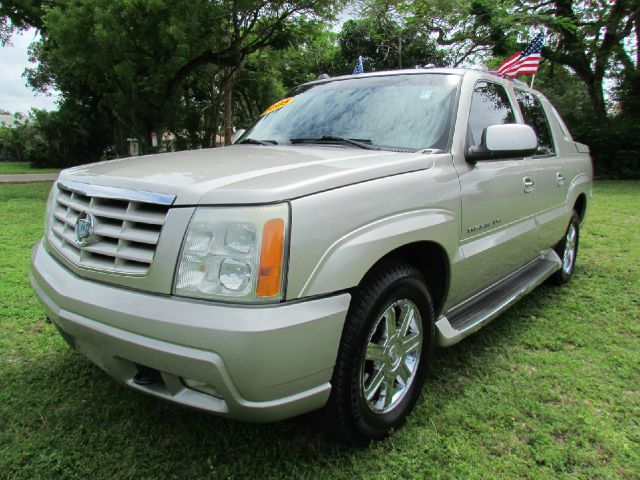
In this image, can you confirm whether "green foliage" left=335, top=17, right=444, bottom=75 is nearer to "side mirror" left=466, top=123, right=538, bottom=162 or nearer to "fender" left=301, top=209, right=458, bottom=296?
"side mirror" left=466, top=123, right=538, bottom=162

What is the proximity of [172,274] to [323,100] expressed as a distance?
190cm

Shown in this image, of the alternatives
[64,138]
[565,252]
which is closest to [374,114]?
[565,252]

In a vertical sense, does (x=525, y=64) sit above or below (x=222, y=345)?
above

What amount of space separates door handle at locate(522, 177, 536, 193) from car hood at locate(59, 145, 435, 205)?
1.13 meters

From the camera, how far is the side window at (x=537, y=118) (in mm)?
3715

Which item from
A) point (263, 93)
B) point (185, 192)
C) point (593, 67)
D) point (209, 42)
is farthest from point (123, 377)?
point (263, 93)

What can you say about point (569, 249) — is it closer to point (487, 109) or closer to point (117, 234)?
point (487, 109)

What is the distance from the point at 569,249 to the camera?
4723 millimetres

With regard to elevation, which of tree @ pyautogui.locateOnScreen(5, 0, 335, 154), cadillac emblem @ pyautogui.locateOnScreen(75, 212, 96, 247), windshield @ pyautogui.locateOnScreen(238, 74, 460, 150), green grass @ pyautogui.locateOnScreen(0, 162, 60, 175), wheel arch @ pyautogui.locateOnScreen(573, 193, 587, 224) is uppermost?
tree @ pyautogui.locateOnScreen(5, 0, 335, 154)

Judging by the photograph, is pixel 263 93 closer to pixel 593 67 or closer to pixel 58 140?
pixel 58 140

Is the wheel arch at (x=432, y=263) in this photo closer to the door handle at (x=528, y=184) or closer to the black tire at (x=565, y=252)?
the door handle at (x=528, y=184)

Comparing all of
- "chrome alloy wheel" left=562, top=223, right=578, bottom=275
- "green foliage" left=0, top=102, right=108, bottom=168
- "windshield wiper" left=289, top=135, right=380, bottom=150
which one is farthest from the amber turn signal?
"green foliage" left=0, top=102, right=108, bottom=168

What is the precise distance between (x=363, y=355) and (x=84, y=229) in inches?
49.5

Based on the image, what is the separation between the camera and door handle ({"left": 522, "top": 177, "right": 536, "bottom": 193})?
323 centimetres
